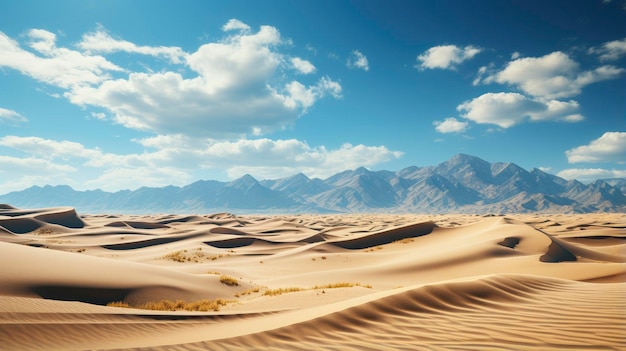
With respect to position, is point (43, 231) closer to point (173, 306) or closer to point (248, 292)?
point (248, 292)

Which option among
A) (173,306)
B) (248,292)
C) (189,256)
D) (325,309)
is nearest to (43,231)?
(189,256)

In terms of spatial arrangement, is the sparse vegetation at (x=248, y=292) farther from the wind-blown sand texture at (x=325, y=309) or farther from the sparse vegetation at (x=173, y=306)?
the sparse vegetation at (x=173, y=306)

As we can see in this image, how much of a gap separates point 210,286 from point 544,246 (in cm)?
1793

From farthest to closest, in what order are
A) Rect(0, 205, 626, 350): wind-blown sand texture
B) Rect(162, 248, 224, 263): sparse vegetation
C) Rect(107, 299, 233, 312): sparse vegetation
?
Rect(162, 248, 224, 263): sparse vegetation
Rect(107, 299, 233, 312): sparse vegetation
Rect(0, 205, 626, 350): wind-blown sand texture

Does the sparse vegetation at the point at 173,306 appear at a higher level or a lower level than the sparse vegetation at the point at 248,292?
higher

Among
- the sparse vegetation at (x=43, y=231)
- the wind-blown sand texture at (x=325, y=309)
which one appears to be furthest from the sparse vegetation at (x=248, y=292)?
the sparse vegetation at (x=43, y=231)

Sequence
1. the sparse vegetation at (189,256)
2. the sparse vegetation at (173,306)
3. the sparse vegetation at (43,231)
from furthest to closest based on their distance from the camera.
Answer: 1. the sparse vegetation at (43,231)
2. the sparse vegetation at (189,256)
3. the sparse vegetation at (173,306)

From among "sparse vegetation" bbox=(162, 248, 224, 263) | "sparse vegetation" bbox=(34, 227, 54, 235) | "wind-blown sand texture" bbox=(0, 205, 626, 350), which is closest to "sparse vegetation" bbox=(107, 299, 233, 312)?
"wind-blown sand texture" bbox=(0, 205, 626, 350)

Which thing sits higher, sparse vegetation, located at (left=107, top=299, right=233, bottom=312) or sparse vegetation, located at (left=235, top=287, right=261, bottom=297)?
sparse vegetation, located at (left=107, top=299, right=233, bottom=312)

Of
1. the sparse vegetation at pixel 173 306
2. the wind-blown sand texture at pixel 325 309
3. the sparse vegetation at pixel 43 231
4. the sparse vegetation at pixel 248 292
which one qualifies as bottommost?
the sparse vegetation at pixel 248 292

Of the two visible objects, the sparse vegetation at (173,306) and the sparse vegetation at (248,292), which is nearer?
the sparse vegetation at (173,306)

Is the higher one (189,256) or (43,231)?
(43,231)

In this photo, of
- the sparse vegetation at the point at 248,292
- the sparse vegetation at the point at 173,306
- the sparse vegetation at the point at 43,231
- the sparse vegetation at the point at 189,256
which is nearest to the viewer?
the sparse vegetation at the point at 173,306

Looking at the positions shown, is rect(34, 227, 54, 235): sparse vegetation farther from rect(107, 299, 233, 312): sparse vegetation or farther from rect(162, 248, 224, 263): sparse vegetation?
rect(107, 299, 233, 312): sparse vegetation
